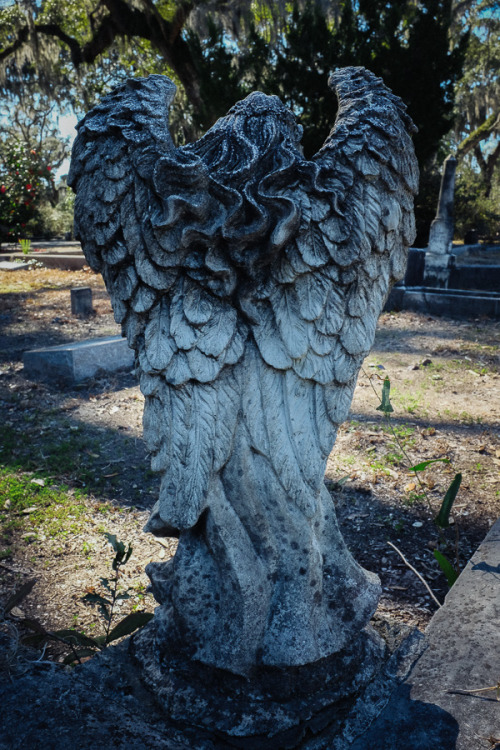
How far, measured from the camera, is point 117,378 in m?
6.05

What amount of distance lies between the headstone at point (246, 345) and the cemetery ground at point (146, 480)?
668 mm

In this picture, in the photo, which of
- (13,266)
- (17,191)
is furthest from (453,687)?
(17,191)

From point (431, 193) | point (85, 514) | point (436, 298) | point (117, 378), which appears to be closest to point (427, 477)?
point (85, 514)

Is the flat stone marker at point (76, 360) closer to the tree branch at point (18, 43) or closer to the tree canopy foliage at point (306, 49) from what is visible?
the tree canopy foliage at point (306, 49)

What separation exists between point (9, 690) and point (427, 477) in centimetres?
308

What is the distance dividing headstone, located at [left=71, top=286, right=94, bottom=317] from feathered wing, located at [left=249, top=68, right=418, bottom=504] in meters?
7.34

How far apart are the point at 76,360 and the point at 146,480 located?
2.17 meters

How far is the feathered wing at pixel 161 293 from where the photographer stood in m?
1.52

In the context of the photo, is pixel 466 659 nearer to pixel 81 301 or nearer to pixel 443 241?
pixel 81 301

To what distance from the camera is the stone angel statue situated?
1.52 m

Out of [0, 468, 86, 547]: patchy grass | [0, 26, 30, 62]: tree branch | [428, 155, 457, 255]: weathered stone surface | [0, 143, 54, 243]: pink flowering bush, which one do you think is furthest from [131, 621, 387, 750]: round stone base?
[0, 143, 54, 243]: pink flowering bush

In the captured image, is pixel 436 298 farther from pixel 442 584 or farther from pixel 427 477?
pixel 442 584

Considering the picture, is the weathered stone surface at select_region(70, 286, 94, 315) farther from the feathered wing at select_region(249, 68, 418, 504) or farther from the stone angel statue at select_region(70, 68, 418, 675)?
the feathered wing at select_region(249, 68, 418, 504)

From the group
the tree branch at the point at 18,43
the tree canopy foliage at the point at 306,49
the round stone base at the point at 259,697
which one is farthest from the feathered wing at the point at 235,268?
the tree branch at the point at 18,43
